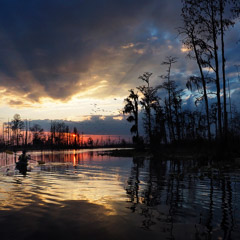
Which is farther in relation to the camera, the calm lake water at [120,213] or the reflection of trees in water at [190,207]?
the reflection of trees in water at [190,207]

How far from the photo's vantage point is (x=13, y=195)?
349 inches

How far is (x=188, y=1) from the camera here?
1972 centimetres

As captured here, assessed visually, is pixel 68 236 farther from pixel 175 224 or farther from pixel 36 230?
pixel 175 224

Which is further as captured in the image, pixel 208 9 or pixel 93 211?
pixel 208 9

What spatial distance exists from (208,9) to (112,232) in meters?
20.1

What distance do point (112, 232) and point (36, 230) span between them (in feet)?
5.59

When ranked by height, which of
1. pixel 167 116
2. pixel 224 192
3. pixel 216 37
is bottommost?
pixel 224 192

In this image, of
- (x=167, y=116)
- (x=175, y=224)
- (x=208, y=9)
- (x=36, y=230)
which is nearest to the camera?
(x=36, y=230)

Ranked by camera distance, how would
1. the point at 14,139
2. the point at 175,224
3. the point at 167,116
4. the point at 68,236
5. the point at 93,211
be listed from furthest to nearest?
the point at 14,139
the point at 167,116
the point at 93,211
the point at 175,224
the point at 68,236

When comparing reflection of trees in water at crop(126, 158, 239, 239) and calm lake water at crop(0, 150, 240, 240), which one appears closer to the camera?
calm lake water at crop(0, 150, 240, 240)

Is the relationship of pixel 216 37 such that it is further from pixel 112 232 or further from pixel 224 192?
pixel 112 232

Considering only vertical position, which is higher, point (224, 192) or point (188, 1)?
point (188, 1)

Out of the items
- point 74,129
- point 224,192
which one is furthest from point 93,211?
point 74,129

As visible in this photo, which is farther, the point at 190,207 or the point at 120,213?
the point at 190,207
